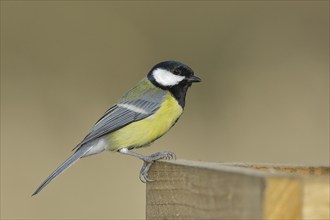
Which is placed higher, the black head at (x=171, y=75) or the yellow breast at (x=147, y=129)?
the black head at (x=171, y=75)

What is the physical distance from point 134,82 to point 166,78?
1.05 m

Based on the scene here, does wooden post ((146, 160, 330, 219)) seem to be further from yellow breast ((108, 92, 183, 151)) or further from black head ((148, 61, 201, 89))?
black head ((148, 61, 201, 89))

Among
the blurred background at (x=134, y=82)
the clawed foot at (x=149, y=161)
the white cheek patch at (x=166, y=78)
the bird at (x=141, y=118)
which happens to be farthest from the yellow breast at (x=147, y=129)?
the blurred background at (x=134, y=82)

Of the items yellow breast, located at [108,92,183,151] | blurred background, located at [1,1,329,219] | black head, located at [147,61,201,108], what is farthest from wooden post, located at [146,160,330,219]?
blurred background, located at [1,1,329,219]

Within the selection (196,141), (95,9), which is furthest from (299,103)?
(95,9)

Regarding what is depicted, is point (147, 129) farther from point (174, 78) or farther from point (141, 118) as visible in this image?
point (174, 78)

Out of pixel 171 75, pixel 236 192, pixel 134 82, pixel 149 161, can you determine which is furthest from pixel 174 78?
pixel 236 192

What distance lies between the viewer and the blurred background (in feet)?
14.7

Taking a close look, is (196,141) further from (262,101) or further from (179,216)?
(179,216)

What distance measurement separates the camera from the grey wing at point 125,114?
354 cm

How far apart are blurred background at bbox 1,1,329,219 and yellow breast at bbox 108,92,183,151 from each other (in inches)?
34.2

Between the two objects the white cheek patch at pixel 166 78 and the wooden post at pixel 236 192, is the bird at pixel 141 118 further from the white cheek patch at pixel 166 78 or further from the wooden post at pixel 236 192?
the wooden post at pixel 236 192

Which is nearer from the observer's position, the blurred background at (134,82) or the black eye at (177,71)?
the black eye at (177,71)

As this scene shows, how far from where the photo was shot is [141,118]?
3.55 metres
